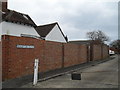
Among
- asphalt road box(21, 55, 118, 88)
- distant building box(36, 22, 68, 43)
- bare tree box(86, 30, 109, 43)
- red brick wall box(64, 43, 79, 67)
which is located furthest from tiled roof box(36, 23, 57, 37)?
bare tree box(86, 30, 109, 43)

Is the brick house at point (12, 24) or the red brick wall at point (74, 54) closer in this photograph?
the red brick wall at point (74, 54)

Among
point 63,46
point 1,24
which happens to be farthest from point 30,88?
point 1,24

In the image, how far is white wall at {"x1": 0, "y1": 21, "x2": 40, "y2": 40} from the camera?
21069 mm

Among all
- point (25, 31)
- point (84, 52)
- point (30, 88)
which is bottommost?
point (30, 88)

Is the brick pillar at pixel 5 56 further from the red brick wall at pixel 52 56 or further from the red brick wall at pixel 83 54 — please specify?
the red brick wall at pixel 83 54

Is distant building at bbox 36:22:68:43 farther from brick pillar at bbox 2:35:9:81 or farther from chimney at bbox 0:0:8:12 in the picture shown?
brick pillar at bbox 2:35:9:81

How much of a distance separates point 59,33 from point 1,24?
52.7ft

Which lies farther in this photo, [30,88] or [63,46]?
[63,46]

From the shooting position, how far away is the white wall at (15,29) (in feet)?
69.1

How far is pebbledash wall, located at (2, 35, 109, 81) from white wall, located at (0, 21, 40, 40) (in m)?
7.29

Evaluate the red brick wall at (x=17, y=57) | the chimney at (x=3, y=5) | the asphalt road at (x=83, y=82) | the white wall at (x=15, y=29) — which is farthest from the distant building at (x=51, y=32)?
the asphalt road at (x=83, y=82)

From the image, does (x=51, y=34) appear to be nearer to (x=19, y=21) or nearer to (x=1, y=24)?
(x=19, y=21)

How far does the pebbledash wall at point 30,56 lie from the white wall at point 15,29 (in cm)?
729

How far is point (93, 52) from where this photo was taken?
27.8 metres
